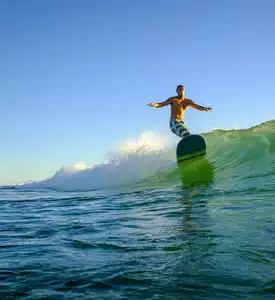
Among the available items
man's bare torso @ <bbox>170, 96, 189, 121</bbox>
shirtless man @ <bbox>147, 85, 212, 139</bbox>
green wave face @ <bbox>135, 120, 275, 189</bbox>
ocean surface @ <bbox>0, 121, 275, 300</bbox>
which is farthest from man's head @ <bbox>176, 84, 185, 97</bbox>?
ocean surface @ <bbox>0, 121, 275, 300</bbox>

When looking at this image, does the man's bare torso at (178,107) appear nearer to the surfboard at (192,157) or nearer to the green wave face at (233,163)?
the surfboard at (192,157)

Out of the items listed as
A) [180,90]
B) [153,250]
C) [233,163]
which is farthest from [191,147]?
[153,250]

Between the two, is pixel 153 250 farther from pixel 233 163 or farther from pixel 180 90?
pixel 180 90

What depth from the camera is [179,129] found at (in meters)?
11.6

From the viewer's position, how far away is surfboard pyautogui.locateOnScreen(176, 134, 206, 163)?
452 inches

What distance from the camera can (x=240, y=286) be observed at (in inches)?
85.9

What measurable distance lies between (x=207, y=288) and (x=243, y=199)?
398 cm

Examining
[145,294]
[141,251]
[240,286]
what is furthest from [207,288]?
[141,251]

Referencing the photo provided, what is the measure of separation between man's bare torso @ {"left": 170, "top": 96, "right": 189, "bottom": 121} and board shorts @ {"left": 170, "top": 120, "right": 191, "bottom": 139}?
204 mm

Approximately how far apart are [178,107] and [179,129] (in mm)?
797

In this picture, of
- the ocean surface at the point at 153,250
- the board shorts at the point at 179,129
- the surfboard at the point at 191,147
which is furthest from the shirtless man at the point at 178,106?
the ocean surface at the point at 153,250

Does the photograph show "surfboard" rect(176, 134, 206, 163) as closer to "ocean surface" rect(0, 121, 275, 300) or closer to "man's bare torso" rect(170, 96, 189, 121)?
"man's bare torso" rect(170, 96, 189, 121)

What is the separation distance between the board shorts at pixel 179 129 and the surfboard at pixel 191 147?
148 millimetres

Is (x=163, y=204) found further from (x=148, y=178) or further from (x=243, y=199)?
(x=148, y=178)
